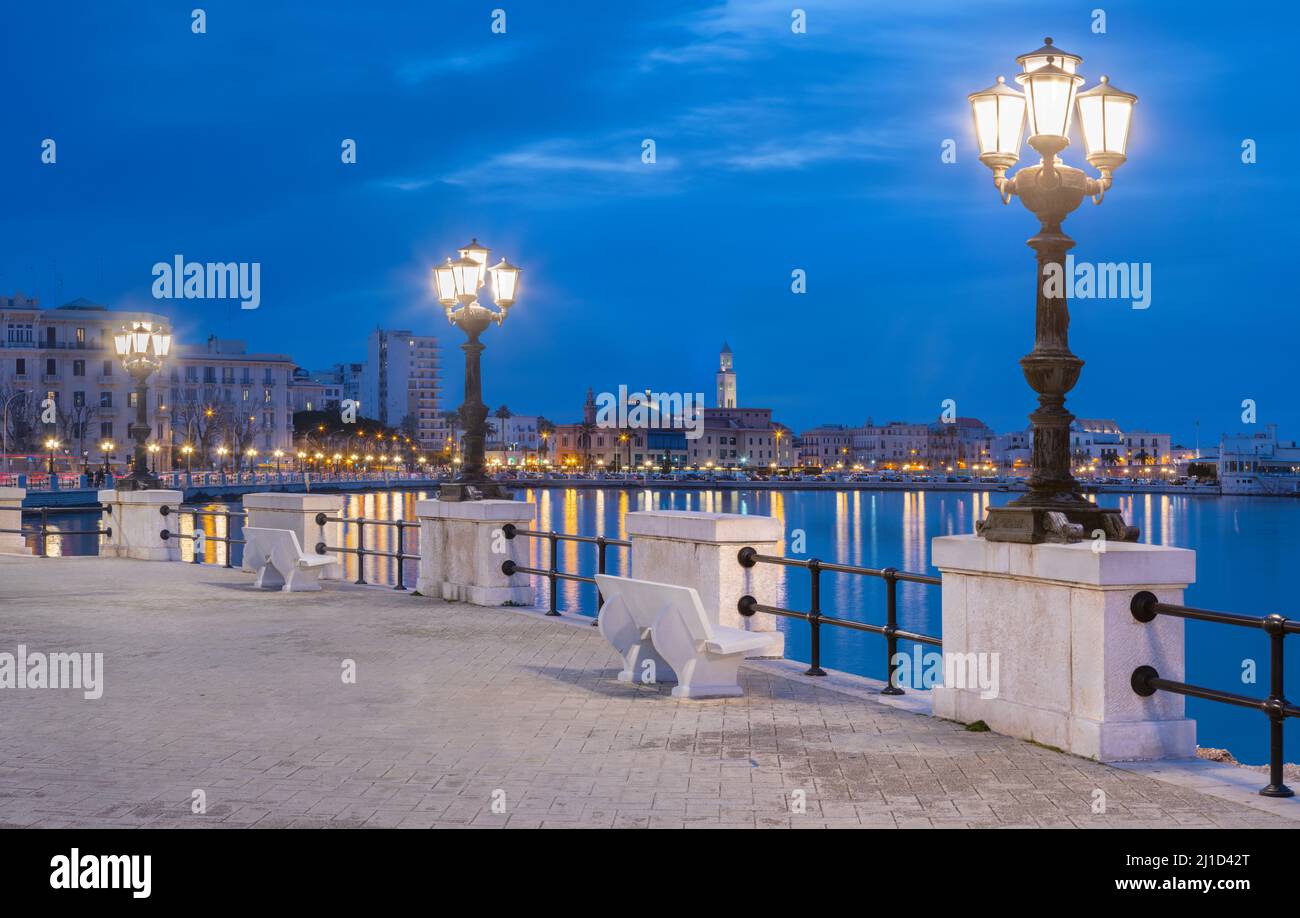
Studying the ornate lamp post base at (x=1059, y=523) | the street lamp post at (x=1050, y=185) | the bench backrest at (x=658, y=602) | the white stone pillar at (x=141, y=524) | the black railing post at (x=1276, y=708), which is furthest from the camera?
the white stone pillar at (x=141, y=524)

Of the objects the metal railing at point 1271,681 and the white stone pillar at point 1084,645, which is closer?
the metal railing at point 1271,681

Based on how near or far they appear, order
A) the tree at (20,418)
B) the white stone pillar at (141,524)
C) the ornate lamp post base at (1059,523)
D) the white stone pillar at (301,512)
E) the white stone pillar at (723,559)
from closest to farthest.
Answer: the ornate lamp post base at (1059,523)
the white stone pillar at (723,559)
the white stone pillar at (301,512)
the white stone pillar at (141,524)
the tree at (20,418)

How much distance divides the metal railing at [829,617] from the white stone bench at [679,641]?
829 mm

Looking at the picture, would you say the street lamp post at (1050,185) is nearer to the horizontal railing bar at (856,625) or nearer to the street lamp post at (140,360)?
the horizontal railing bar at (856,625)

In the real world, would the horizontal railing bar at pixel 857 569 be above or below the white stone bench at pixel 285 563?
above

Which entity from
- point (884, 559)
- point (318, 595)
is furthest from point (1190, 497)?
point (318, 595)

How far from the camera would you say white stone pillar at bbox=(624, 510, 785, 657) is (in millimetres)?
13258

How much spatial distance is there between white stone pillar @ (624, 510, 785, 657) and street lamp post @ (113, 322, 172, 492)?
669 inches

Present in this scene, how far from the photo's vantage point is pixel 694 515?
13750 mm

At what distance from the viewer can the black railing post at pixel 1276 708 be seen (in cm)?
734

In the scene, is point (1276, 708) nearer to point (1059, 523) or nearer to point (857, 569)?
point (1059, 523)

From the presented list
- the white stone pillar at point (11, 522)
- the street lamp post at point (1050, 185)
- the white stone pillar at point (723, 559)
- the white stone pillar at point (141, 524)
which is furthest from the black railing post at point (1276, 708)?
the white stone pillar at point (11, 522)

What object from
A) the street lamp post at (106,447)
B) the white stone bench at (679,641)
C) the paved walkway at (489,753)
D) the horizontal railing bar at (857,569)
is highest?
the street lamp post at (106,447)
